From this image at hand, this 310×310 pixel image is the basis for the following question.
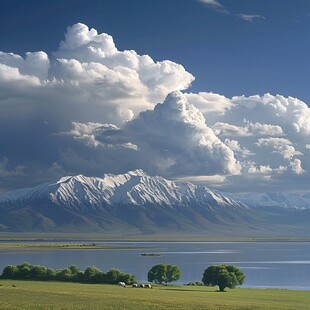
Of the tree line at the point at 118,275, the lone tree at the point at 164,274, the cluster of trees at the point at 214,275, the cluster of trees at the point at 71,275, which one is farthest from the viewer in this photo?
the lone tree at the point at 164,274

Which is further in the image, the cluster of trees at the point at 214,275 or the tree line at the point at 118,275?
the tree line at the point at 118,275

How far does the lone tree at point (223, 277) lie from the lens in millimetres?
115688

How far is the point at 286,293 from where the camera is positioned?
106 metres

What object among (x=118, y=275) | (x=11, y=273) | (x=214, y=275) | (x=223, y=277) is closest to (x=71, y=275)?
(x=118, y=275)

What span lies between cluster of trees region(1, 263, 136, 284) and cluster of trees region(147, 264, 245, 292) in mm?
7585

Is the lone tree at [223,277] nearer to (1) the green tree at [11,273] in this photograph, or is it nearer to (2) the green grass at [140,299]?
(2) the green grass at [140,299]

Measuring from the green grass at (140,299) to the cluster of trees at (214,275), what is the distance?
699 cm

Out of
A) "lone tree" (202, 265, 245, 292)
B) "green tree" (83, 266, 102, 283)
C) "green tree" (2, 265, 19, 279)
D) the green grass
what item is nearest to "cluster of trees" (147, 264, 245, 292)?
"lone tree" (202, 265, 245, 292)

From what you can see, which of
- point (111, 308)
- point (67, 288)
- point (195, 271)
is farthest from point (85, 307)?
point (195, 271)

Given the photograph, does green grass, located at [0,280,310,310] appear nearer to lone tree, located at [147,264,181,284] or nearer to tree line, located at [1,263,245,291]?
tree line, located at [1,263,245,291]

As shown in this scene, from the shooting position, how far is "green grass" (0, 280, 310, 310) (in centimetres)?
7700

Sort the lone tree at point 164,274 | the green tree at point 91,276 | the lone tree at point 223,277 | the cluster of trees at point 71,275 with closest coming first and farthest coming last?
the lone tree at point 223,277 → the cluster of trees at point 71,275 → the green tree at point 91,276 → the lone tree at point 164,274

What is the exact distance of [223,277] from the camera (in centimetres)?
11631

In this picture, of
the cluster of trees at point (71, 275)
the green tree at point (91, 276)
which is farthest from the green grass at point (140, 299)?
the green tree at point (91, 276)
